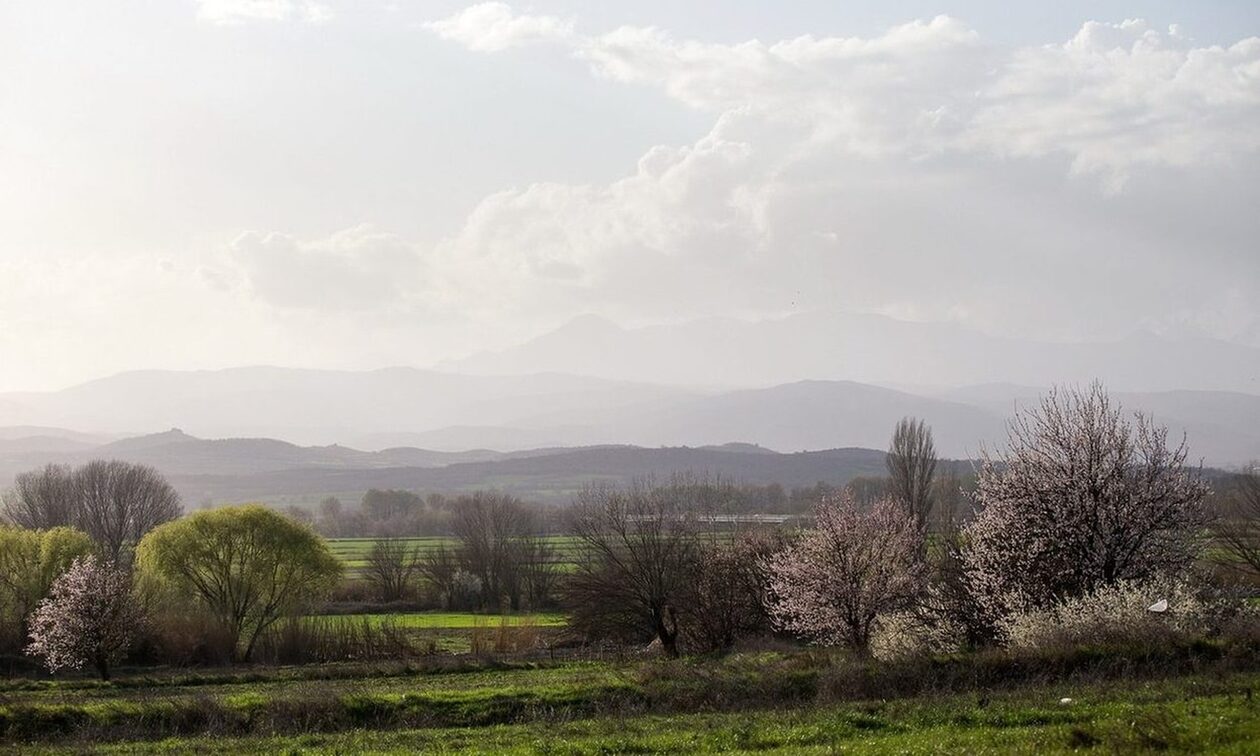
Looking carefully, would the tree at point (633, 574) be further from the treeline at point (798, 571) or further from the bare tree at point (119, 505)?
the bare tree at point (119, 505)

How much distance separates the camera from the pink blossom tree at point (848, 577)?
4500cm

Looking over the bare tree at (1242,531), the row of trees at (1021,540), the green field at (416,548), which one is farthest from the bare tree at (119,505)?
the bare tree at (1242,531)

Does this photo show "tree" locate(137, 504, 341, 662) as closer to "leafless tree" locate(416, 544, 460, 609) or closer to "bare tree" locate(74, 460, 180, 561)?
"leafless tree" locate(416, 544, 460, 609)

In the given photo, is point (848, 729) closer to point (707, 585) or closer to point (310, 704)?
point (310, 704)

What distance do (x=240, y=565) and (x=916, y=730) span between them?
2296 inches

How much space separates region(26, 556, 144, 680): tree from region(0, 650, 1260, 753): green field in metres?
10.4

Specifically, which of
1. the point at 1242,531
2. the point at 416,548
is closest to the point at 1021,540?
the point at 1242,531

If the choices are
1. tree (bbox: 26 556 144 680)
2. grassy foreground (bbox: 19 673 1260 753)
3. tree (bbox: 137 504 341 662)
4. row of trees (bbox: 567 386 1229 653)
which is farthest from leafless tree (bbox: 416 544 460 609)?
grassy foreground (bbox: 19 673 1260 753)

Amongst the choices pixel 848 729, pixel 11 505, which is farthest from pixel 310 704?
pixel 11 505

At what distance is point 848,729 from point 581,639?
43.9 metres

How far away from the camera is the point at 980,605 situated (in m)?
39.2

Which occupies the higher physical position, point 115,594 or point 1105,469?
point 1105,469

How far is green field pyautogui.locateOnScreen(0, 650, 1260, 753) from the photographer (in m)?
17.7

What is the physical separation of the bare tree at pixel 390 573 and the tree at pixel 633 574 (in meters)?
34.7
